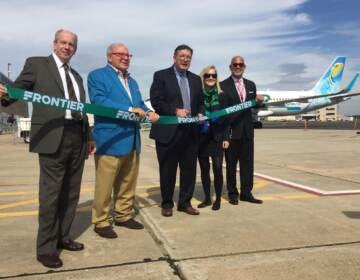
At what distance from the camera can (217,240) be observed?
4.22m

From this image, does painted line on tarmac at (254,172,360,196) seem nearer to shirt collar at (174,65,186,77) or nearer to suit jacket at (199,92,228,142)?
suit jacket at (199,92,228,142)

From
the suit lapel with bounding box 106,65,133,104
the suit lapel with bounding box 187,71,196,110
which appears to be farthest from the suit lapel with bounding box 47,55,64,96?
the suit lapel with bounding box 187,71,196,110

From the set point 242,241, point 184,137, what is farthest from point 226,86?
point 242,241

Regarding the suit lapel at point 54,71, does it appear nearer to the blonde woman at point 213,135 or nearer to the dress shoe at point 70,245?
the dress shoe at point 70,245

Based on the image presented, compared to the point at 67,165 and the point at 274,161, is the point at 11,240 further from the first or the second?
the point at 274,161

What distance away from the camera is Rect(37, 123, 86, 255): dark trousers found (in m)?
3.73

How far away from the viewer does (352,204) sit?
19.0 ft

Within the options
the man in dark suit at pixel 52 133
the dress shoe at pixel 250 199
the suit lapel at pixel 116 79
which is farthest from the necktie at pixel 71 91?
the dress shoe at pixel 250 199

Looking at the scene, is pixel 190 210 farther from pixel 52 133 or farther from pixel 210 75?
pixel 52 133

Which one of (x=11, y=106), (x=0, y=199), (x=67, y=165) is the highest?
(x=11, y=106)

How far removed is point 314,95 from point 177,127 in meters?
38.9

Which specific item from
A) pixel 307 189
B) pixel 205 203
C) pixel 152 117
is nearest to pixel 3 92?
pixel 152 117

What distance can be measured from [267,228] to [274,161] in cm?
680

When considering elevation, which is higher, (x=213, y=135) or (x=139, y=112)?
(x=139, y=112)
